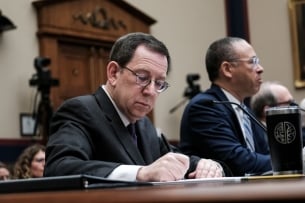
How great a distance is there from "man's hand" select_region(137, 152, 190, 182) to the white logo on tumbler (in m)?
0.24

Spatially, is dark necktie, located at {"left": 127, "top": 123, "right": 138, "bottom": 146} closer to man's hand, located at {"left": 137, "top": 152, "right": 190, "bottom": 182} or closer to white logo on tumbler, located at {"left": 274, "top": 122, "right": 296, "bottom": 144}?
man's hand, located at {"left": 137, "top": 152, "right": 190, "bottom": 182}

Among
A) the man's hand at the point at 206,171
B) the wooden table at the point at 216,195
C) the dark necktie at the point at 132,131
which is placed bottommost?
the man's hand at the point at 206,171

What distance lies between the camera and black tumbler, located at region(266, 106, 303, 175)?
5.10 ft

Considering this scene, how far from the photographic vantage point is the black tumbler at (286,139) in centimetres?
155

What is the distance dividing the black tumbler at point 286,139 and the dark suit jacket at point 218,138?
3.89 feet

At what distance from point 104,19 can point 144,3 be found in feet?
2.65

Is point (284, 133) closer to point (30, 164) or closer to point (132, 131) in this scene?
point (132, 131)

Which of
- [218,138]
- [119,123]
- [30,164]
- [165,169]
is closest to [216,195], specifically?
[165,169]

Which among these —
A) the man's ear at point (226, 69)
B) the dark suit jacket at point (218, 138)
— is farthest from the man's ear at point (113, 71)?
the man's ear at point (226, 69)

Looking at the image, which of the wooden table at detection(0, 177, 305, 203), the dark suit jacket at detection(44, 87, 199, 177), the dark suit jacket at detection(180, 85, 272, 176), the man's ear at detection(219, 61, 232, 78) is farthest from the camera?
the man's ear at detection(219, 61, 232, 78)

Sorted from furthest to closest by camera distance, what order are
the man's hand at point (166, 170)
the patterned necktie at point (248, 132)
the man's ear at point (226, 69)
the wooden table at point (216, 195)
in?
1. the man's ear at point (226, 69)
2. the patterned necktie at point (248, 132)
3. the man's hand at point (166, 170)
4. the wooden table at point (216, 195)

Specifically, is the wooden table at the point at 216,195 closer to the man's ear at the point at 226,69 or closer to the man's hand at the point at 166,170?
the man's hand at the point at 166,170

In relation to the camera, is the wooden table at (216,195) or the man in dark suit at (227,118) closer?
the wooden table at (216,195)

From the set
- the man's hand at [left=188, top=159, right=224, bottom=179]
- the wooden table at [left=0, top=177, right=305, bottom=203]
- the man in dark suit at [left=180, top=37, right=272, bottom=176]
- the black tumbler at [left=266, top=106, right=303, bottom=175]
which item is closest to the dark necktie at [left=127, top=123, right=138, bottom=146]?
the man's hand at [left=188, top=159, right=224, bottom=179]
